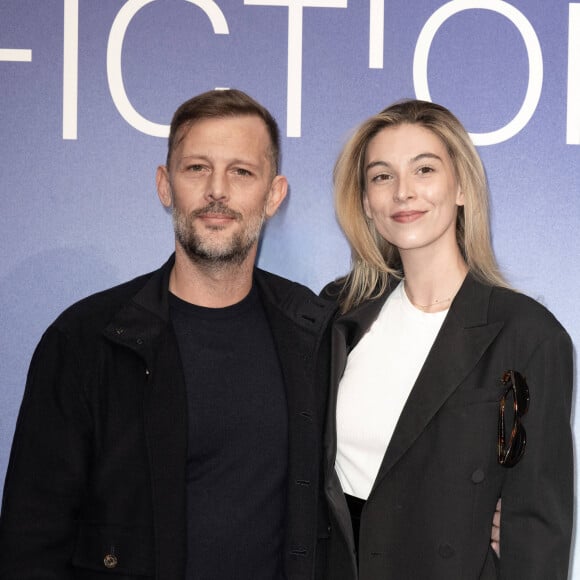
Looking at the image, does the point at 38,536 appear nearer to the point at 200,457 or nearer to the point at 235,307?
the point at 200,457

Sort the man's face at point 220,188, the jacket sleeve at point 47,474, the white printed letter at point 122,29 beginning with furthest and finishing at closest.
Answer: the white printed letter at point 122,29 → the man's face at point 220,188 → the jacket sleeve at point 47,474

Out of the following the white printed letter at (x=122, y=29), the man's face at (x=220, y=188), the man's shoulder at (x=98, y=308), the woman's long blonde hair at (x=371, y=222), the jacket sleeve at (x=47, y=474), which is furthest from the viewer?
the white printed letter at (x=122, y=29)

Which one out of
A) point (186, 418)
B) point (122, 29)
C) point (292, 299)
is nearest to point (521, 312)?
point (292, 299)

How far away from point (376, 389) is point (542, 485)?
48 cm

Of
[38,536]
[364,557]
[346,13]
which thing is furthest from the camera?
[346,13]

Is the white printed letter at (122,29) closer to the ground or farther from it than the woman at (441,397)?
farther from it

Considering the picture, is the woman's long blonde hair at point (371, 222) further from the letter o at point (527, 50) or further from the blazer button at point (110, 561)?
the blazer button at point (110, 561)

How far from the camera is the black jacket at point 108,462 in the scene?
198cm

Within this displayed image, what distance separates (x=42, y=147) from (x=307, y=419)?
4.32 feet

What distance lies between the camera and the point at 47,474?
200 centimetres

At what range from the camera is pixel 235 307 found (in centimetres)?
226

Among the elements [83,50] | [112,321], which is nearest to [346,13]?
[83,50]

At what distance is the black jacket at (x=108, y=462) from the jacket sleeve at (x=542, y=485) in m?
0.49

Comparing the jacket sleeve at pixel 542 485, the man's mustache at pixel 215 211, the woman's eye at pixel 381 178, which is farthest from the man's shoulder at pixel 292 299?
the jacket sleeve at pixel 542 485
